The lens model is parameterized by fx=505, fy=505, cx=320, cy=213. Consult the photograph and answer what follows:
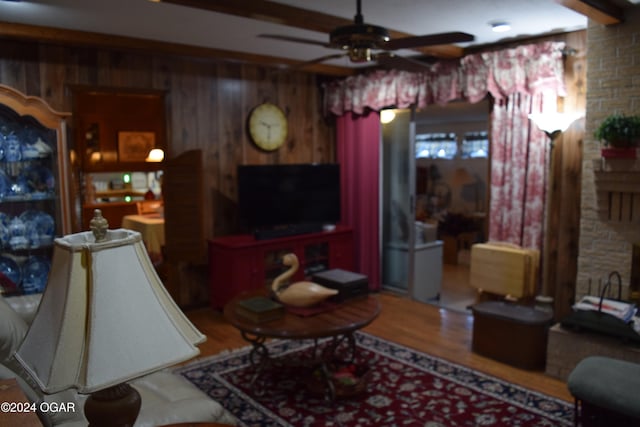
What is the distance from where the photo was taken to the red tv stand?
4617 millimetres

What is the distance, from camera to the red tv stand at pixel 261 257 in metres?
4.62

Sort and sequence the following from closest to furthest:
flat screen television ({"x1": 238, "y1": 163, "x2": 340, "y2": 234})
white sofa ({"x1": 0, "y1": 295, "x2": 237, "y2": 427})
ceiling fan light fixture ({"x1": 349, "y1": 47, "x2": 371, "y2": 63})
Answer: white sofa ({"x1": 0, "y1": 295, "x2": 237, "y2": 427}) → ceiling fan light fixture ({"x1": 349, "y1": 47, "x2": 371, "y2": 63}) → flat screen television ({"x1": 238, "y1": 163, "x2": 340, "y2": 234})

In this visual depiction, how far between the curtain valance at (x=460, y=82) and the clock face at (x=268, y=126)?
0.63m

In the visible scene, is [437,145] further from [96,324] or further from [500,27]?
[96,324]

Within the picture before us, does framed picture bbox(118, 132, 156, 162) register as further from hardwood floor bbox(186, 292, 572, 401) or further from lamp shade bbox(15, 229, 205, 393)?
lamp shade bbox(15, 229, 205, 393)

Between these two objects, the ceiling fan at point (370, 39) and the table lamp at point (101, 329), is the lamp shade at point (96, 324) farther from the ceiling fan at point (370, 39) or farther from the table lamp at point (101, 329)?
the ceiling fan at point (370, 39)

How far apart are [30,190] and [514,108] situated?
383 cm

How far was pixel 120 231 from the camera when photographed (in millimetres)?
1258

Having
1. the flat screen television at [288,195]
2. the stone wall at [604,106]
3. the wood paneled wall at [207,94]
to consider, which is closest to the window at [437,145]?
the wood paneled wall at [207,94]

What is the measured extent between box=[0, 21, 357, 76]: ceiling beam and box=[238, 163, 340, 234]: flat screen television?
1.03 m

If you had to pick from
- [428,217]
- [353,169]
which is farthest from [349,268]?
[428,217]

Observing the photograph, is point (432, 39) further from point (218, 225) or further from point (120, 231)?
point (218, 225)

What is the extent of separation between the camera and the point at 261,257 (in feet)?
15.6

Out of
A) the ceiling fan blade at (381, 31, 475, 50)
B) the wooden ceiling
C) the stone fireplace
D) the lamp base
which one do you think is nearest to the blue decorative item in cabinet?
the wooden ceiling
